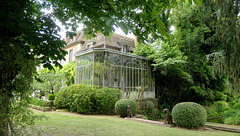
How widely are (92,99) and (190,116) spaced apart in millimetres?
5313

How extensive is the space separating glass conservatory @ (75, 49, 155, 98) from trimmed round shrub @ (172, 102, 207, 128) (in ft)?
11.6

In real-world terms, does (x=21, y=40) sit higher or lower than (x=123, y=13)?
lower

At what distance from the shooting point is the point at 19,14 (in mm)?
2590

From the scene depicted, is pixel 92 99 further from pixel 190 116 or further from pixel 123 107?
pixel 190 116

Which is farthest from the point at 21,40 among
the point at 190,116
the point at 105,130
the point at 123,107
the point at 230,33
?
the point at 230,33

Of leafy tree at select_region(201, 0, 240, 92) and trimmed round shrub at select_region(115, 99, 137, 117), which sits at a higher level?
leafy tree at select_region(201, 0, 240, 92)

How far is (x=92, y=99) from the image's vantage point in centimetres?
926

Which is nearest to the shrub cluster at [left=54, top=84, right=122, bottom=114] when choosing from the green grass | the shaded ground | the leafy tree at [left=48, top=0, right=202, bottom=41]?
the shaded ground

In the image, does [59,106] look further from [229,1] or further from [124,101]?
[229,1]

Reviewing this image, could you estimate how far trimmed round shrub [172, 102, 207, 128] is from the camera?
629 centimetres

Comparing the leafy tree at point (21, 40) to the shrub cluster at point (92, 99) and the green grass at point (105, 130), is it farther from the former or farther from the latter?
the shrub cluster at point (92, 99)

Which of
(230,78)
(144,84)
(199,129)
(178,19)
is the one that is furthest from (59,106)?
(178,19)

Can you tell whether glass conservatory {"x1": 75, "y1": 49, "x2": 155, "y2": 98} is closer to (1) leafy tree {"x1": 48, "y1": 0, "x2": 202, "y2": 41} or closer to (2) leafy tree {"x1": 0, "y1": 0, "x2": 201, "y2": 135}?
(1) leafy tree {"x1": 48, "y1": 0, "x2": 202, "y2": 41}

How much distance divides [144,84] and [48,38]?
10028 mm
